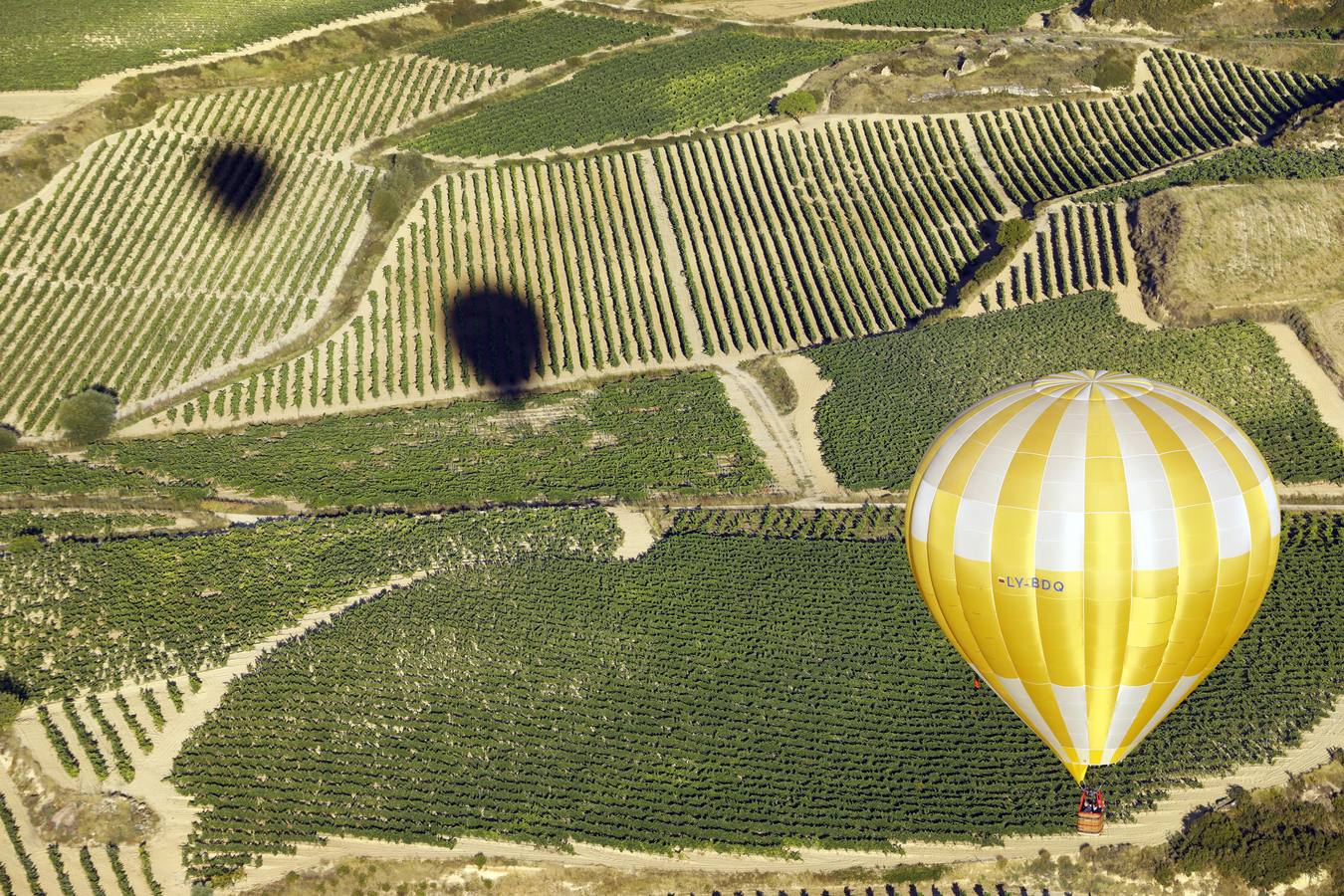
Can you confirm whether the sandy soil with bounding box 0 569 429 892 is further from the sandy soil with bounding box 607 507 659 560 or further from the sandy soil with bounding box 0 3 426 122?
the sandy soil with bounding box 0 3 426 122

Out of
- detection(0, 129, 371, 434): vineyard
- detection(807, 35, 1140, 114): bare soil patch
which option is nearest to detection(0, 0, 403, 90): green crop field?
detection(0, 129, 371, 434): vineyard

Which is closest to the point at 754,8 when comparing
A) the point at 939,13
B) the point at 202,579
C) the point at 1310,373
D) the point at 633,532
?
the point at 939,13

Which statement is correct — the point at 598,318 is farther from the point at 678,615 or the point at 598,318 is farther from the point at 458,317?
the point at 678,615

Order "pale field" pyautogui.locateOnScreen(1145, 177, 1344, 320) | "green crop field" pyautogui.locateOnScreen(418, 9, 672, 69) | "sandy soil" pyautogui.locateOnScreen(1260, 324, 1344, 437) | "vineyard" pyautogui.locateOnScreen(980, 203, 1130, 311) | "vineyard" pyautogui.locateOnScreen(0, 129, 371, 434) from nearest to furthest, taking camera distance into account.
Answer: "sandy soil" pyautogui.locateOnScreen(1260, 324, 1344, 437) < "pale field" pyautogui.locateOnScreen(1145, 177, 1344, 320) < "vineyard" pyautogui.locateOnScreen(980, 203, 1130, 311) < "vineyard" pyautogui.locateOnScreen(0, 129, 371, 434) < "green crop field" pyautogui.locateOnScreen(418, 9, 672, 69)

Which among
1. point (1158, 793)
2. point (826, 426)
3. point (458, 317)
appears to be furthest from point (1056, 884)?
point (458, 317)

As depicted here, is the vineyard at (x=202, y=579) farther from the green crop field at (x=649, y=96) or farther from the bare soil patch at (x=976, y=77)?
the bare soil patch at (x=976, y=77)

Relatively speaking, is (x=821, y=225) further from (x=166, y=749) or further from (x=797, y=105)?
(x=166, y=749)
